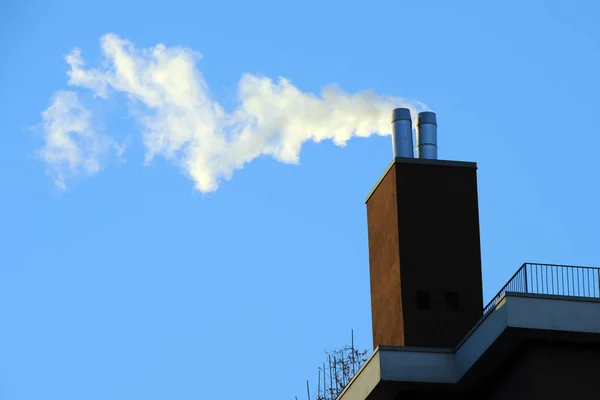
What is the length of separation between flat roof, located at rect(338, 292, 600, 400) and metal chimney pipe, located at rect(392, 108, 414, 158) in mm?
7135

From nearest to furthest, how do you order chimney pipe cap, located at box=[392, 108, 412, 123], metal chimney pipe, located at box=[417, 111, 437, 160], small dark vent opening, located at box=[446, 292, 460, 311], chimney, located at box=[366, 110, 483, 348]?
1. chimney, located at box=[366, 110, 483, 348]
2. small dark vent opening, located at box=[446, 292, 460, 311]
3. metal chimney pipe, located at box=[417, 111, 437, 160]
4. chimney pipe cap, located at box=[392, 108, 412, 123]

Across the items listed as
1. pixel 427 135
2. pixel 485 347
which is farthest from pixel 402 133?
pixel 485 347

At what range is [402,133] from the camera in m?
42.4

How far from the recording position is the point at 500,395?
3541 centimetres

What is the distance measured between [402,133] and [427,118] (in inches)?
46.9

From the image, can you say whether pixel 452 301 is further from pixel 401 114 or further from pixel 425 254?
pixel 401 114

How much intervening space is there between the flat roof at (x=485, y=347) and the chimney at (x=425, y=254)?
179 cm

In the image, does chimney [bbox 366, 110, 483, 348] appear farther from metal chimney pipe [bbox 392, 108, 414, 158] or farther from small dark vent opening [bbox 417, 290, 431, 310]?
metal chimney pipe [bbox 392, 108, 414, 158]

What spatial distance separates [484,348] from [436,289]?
4290mm

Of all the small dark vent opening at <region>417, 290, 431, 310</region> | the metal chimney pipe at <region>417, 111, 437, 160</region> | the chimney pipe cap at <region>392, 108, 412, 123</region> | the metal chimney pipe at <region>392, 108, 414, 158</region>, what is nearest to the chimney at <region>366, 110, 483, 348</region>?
the small dark vent opening at <region>417, 290, 431, 310</region>

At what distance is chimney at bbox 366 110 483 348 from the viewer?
3834cm

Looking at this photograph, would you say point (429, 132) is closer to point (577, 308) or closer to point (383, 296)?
point (383, 296)

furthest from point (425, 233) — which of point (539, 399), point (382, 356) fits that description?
point (539, 399)

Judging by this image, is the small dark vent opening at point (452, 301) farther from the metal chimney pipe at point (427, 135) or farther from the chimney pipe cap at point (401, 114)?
the chimney pipe cap at point (401, 114)
